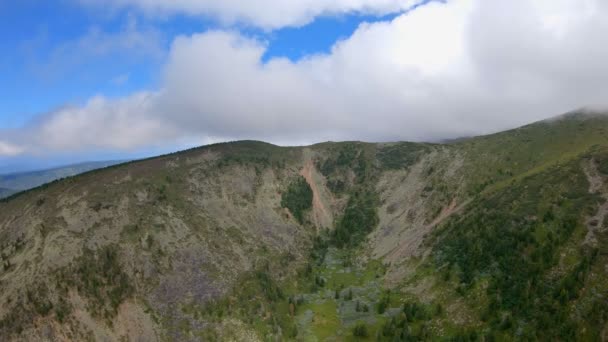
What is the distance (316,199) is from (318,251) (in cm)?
2229

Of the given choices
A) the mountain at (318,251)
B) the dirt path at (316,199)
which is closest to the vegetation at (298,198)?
the mountain at (318,251)

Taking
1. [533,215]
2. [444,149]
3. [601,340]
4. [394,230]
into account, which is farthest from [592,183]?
[444,149]

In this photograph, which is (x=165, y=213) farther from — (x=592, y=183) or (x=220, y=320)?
(x=592, y=183)

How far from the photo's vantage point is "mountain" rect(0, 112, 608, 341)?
56.9m

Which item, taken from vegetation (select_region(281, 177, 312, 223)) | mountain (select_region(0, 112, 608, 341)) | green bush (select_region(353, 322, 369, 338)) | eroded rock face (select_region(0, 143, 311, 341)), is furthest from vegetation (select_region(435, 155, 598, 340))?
vegetation (select_region(281, 177, 312, 223))

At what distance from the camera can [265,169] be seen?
118562 mm

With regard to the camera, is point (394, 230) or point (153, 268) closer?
point (153, 268)

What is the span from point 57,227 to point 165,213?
20063 mm

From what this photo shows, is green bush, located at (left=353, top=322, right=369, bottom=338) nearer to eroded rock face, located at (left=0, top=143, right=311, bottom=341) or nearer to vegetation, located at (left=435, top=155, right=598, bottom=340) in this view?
vegetation, located at (left=435, top=155, right=598, bottom=340)

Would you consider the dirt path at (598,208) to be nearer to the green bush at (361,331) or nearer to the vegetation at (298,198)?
the green bush at (361,331)

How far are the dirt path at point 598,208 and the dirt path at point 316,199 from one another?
202 ft

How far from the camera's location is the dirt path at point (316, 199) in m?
112

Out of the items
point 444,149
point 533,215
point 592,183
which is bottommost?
point 533,215

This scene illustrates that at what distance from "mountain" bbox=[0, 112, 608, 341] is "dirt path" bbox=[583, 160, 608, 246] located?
0.76ft
